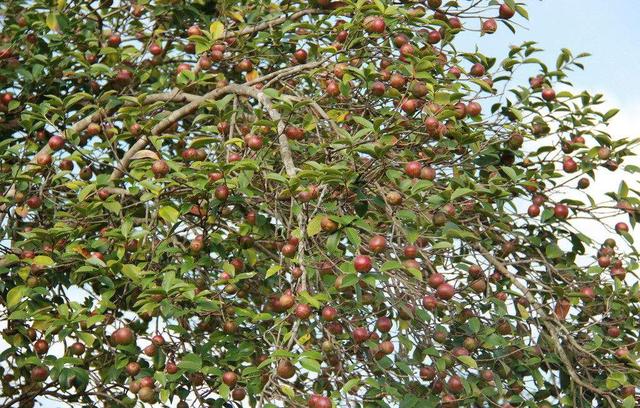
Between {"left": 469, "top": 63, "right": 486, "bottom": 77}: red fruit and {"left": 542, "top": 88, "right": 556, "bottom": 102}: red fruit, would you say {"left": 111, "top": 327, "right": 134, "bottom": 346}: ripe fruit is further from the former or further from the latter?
{"left": 542, "top": 88, "right": 556, "bottom": 102}: red fruit

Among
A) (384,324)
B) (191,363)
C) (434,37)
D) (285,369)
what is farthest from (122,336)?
(434,37)

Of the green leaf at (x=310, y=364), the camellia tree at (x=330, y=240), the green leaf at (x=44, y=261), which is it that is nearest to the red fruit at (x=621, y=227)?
the camellia tree at (x=330, y=240)

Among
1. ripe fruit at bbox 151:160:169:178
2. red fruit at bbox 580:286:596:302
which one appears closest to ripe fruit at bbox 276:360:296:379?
ripe fruit at bbox 151:160:169:178

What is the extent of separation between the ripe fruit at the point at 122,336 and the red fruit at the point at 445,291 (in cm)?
123

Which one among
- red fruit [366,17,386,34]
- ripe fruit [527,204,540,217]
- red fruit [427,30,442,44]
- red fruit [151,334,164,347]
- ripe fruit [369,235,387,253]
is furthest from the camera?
ripe fruit [527,204,540,217]

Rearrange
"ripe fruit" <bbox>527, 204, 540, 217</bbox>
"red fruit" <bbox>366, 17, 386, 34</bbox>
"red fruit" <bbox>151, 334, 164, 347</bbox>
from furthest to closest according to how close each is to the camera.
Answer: "ripe fruit" <bbox>527, 204, 540, 217</bbox>
"red fruit" <bbox>366, 17, 386, 34</bbox>
"red fruit" <bbox>151, 334, 164, 347</bbox>

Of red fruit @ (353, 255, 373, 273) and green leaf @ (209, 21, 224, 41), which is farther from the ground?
green leaf @ (209, 21, 224, 41)

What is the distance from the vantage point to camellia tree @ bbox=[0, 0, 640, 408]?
3.56 metres

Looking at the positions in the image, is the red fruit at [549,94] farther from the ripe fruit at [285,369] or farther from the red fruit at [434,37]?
the ripe fruit at [285,369]

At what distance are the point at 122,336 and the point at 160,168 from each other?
0.68 meters

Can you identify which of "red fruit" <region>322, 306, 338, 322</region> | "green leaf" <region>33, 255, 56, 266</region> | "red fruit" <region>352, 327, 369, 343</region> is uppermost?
"red fruit" <region>322, 306, 338, 322</region>

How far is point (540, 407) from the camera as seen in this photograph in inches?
167

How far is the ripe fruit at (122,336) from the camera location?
374 cm

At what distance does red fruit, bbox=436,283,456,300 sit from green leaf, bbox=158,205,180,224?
3.50 feet
